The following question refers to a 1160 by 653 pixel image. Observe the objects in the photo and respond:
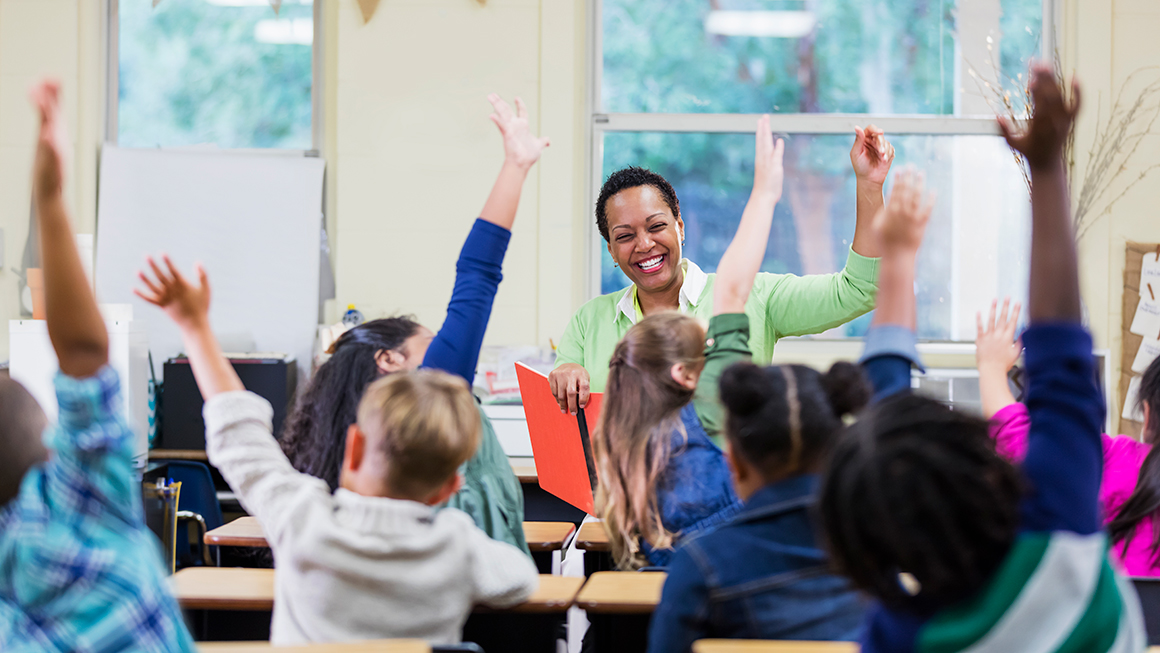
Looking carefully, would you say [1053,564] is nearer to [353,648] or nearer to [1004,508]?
[1004,508]

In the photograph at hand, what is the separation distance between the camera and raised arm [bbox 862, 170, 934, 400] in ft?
3.21

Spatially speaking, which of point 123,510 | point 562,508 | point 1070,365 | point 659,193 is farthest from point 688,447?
point 562,508

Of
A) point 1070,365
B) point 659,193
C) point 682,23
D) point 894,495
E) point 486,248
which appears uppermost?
point 682,23

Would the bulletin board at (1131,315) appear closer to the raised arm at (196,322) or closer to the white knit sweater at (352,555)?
the white knit sweater at (352,555)

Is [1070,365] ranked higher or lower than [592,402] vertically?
higher

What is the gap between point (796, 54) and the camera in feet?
13.4

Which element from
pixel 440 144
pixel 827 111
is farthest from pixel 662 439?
pixel 827 111

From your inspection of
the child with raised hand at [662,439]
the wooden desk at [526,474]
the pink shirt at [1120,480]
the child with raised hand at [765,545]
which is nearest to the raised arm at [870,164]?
the child with raised hand at [662,439]

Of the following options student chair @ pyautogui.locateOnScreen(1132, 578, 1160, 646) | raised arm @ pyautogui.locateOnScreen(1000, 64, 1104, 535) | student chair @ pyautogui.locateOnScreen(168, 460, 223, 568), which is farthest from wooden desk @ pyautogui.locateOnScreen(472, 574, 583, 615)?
student chair @ pyautogui.locateOnScreen(168, 460, 223, 568)

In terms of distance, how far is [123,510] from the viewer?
0.89 m

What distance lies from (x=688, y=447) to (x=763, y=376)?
1.51ft

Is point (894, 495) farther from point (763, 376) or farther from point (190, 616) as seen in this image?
point (190, 616)

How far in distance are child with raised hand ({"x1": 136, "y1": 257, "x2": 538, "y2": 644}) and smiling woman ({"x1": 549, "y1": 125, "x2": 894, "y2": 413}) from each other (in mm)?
991

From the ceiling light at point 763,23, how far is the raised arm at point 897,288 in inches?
132
